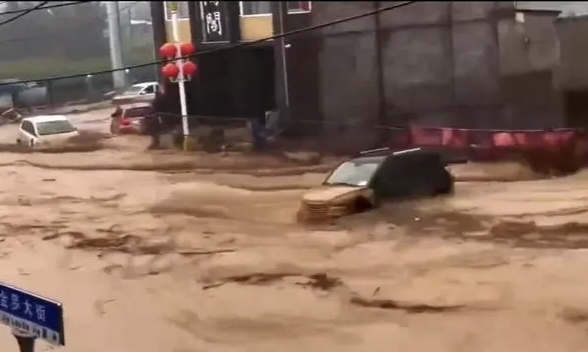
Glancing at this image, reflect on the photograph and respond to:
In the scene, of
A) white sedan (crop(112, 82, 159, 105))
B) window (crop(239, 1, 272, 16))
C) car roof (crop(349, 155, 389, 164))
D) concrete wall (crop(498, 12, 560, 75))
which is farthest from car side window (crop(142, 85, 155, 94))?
concrete wall (crop(498, 12, 560, 75))

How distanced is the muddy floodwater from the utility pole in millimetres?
46

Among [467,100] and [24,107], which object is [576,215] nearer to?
[467,100]

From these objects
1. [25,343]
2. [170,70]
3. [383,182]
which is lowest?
[25,343]

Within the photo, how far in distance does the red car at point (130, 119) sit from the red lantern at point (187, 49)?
0.22 ft

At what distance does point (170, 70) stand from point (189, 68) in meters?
0.02

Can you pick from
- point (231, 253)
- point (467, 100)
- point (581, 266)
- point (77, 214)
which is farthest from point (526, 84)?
point (77, 214)

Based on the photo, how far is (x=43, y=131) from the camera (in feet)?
2.85

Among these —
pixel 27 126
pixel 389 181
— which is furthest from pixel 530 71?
pixel 27 126

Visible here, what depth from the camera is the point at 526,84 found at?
2.45 ft

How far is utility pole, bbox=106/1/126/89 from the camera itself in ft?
2.87

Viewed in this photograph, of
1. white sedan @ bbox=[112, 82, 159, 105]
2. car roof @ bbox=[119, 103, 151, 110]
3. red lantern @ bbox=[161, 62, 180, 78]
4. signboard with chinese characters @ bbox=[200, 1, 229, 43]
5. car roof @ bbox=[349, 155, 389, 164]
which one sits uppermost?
signboard with chinese characters @ bbox=[200, 1, 229, 43]

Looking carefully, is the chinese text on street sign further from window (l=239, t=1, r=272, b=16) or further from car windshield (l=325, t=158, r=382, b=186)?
car windshield (l=325, t=158, r=382, b=186)

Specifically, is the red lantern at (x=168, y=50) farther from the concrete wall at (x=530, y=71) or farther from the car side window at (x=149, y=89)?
the concrete wall at (x=530, y=71)

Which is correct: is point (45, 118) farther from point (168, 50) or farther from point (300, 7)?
point (300, 7)
